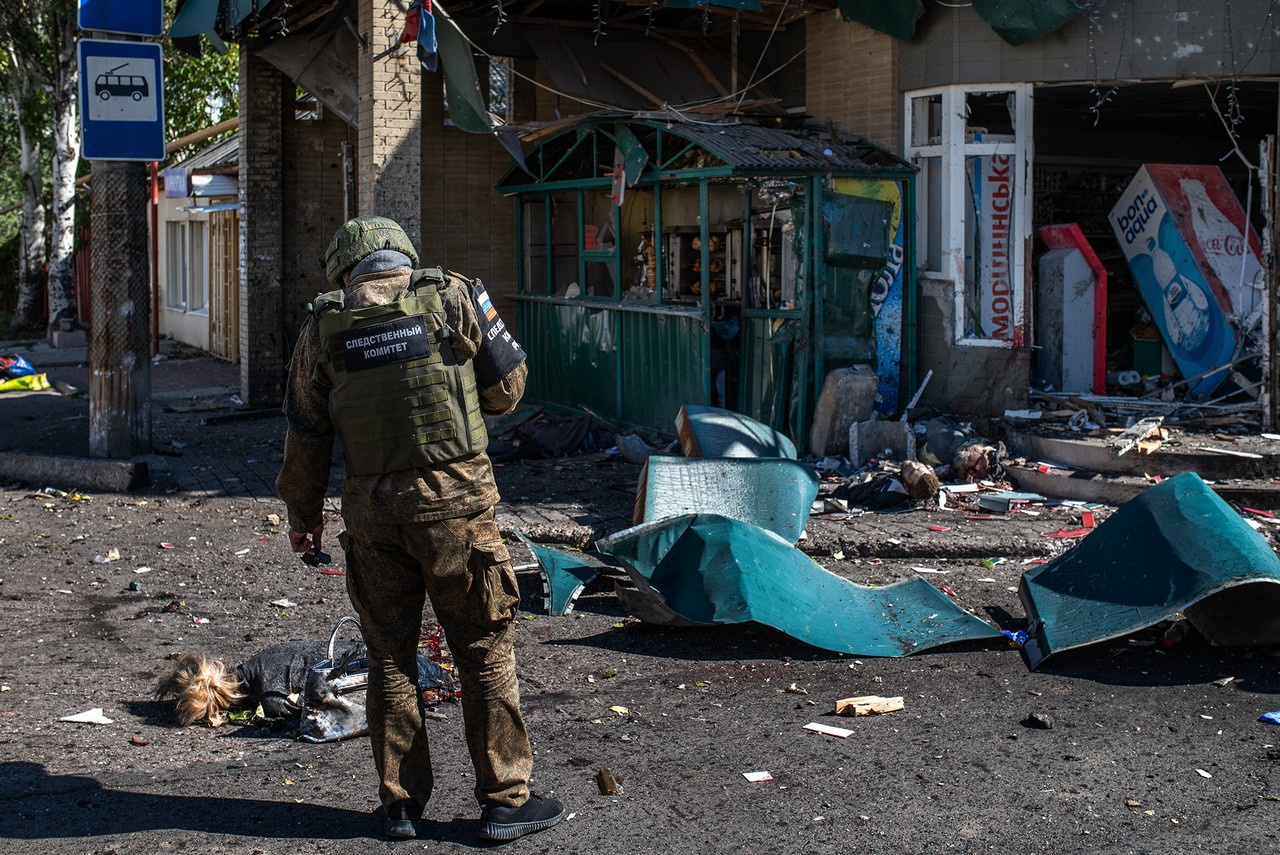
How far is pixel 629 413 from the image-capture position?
11.7 metres

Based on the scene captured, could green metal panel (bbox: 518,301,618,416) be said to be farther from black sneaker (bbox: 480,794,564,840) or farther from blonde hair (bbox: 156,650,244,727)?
black sneaker (bbox: 480,794,564,840)

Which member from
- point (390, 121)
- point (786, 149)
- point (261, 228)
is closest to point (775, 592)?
point (786, 149)

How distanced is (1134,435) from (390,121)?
629 centimetres

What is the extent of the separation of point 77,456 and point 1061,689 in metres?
8.14

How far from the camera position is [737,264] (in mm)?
10680

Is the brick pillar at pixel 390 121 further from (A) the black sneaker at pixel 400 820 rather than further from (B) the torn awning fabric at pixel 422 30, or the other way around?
(A) the black sneaker at pixel 400 820

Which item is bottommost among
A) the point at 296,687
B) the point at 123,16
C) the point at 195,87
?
the point at 296,687

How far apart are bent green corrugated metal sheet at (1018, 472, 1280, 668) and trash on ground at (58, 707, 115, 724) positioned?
3737 mm

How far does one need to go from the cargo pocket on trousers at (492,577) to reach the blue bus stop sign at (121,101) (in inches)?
277

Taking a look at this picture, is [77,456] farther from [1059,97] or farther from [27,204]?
[27,204]

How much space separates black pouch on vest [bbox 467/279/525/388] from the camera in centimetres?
407

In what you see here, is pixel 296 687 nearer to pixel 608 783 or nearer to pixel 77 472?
pixel 608 783

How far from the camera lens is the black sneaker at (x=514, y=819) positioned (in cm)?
385

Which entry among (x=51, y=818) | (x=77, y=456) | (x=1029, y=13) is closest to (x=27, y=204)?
(x=77, y=456)
